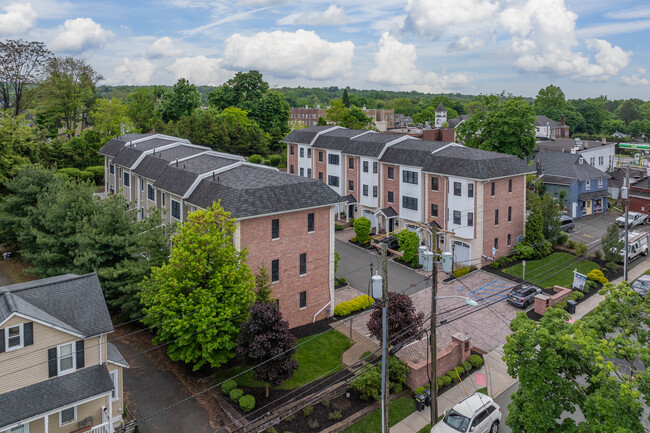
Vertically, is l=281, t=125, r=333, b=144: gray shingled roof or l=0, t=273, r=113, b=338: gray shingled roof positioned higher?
l=281, t=125, r=333, b=144: gray shingled roof

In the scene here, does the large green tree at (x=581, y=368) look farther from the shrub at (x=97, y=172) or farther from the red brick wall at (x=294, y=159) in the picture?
the shrub at (x=97, y=172)

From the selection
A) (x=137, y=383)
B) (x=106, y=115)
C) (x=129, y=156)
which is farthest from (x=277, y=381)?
(x=106, y=115)

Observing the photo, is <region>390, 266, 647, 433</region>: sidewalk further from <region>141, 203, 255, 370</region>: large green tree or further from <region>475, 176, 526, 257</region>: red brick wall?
<region>475, 176, 526, 257</region>: red brick wall

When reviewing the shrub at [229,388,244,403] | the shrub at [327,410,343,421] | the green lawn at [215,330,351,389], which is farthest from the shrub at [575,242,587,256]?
the shrub at [229,388,244,403]

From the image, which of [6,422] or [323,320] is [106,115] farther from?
[6,422]

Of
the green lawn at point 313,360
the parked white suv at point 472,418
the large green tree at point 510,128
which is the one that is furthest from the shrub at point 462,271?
the large green tree at point 510,128

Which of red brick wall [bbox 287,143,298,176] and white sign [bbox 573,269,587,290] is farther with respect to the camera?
red brick wall [bbox 287,143,298,176]
